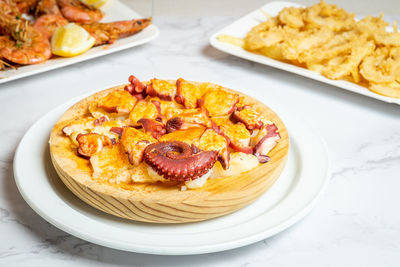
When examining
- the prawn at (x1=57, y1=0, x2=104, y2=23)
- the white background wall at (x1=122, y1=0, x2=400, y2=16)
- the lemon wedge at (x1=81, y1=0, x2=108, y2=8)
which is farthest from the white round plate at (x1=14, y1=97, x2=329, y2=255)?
the white background wall at (x1=122, y1=0, x2=400, y2=16)

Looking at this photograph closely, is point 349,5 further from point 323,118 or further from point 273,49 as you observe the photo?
point 323,118

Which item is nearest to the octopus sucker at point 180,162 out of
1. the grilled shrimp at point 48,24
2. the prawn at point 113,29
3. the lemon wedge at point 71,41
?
the lemon wedge at point 71,41

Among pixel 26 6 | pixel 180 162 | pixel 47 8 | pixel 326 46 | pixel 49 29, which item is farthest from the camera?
pixel 26 6

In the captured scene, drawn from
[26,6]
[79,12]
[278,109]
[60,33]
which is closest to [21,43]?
[60,33]

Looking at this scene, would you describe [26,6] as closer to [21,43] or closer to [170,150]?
[21,43]

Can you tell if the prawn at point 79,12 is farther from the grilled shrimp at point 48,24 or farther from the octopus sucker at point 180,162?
the octopus sucker at point 180,162

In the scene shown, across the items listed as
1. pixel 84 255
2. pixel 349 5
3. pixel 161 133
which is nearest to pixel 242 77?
pixel 161 133
